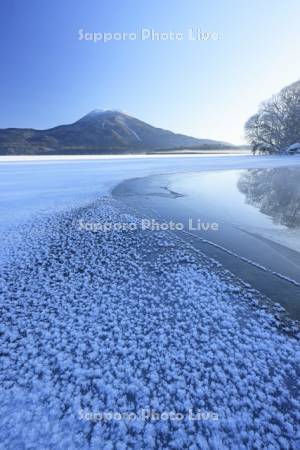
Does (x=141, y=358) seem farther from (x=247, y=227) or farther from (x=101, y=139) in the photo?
(x=101, y=139)

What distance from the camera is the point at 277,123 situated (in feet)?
147

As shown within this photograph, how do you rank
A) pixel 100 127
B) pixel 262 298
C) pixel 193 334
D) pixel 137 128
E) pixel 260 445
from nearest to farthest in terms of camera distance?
1. pixel 260 445
2. pixel 193 334
3. pixel 262 298
4. pixel 100 127
5. pixel 137 128

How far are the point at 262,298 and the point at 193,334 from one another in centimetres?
105

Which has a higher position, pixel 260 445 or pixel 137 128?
pixel 137 128

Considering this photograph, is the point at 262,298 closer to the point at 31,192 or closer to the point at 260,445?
the point at 260,445

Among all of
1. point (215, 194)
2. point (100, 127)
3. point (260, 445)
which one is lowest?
point (260, 445)

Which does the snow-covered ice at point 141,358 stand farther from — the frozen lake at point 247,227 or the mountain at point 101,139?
the mountain at point 101,139

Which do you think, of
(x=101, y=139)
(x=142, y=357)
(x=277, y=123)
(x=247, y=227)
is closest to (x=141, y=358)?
(x=142, y=357)

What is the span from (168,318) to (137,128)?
154936 mm

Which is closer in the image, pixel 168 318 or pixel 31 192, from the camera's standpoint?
pixel 168 318

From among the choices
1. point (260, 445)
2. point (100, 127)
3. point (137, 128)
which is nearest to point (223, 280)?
point (260, 445)

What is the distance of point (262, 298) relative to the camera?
2.75 meters

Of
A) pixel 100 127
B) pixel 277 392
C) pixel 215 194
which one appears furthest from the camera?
pixel 100 127

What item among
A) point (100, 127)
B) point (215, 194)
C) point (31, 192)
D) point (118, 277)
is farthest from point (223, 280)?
point (100, 127)
